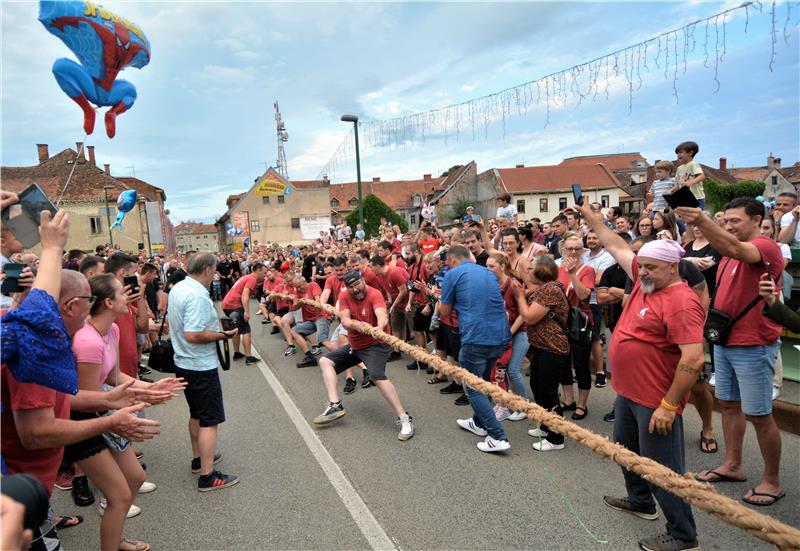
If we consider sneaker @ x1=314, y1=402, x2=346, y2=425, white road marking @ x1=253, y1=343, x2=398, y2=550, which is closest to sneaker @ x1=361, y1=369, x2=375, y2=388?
white road marking @ x1=253, y1=343, x2=398, y2=550

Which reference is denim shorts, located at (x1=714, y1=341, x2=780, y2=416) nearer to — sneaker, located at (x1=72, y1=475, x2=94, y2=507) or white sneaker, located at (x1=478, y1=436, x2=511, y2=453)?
white sneaker, located at (x1=478, y1=436, x2=511, y2=453)

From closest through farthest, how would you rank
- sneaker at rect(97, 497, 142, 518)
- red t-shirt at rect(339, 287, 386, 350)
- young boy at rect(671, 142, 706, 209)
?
sneaker at rect(97, 497, 142, 518) < red t-shirt at rect(339, 287, 386, 350) < young boy at rect(671, 142, 706, 209)

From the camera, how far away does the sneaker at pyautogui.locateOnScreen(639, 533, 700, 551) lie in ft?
9.17

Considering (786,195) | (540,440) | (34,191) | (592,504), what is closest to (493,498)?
(592,504)

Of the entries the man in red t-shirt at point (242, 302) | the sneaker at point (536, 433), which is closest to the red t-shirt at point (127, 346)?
the man in red t-shirt at point (242, 302)

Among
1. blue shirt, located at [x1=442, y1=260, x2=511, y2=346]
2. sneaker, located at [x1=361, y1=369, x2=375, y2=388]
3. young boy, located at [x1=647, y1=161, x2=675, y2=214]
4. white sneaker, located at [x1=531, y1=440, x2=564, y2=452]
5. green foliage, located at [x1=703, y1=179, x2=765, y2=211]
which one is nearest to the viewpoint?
white sneaker, located at [x1=531, y1=440, x2=564, y2=452]

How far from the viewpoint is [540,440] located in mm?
4379

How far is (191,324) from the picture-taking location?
4039 millimetres

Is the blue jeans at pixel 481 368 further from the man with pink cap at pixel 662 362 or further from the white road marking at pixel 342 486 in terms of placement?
the man with pink cap at pixel 662 362

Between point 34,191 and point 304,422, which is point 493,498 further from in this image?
point 34,191

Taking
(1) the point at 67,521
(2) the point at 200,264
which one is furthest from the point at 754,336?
(1) the point at 67,521

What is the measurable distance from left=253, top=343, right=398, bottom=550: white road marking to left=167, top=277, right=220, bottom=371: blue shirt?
139 centimetres

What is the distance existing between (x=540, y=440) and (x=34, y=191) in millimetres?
4248

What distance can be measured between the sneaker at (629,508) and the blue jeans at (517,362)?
1692mm
